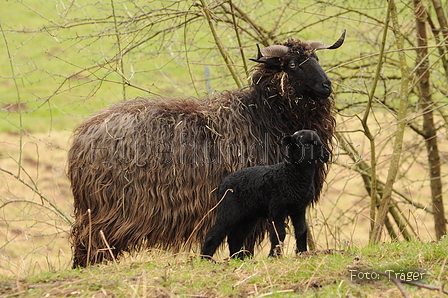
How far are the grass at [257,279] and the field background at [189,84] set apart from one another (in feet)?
1.86

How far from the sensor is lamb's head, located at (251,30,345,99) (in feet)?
18.0

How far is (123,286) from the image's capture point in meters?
3.37

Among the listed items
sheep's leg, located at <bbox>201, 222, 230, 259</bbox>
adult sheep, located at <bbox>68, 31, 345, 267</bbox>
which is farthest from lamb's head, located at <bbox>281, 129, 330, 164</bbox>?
adult sheep, located at <bbox>68, 31, 345, 267</bbox>

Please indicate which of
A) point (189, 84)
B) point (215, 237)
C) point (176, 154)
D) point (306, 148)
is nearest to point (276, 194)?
point (306, 148)

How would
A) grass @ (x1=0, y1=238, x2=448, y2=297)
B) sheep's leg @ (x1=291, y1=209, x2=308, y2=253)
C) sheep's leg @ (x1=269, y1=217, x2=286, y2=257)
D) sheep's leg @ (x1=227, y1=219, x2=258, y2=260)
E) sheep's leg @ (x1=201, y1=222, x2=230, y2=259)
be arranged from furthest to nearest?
1. sheep's leg @ (x1=227, y1=219, x2=258, y2=260)
2. sheep's leg @ (x1=201, y1=222, x2=230, y2=259)
3. sheep's leg @ (x1=291, y1=209, x2=308, y2=253)
4. sheep's leg @ (x1=269, y1=217, x2=286, y2=257)
5. grass @ (x1=0, y1=238, x2=448, y2=297)

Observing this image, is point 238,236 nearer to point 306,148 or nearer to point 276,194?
point 276,194

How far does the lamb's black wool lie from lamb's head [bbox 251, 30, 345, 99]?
1.26 meters

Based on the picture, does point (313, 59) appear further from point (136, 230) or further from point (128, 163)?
point (136, 230)

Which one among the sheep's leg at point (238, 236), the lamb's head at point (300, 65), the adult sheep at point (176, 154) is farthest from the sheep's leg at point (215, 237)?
the lamb's head at point (300, 65)

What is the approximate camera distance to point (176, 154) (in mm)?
5559

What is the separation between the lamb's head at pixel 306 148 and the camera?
426 centimetres

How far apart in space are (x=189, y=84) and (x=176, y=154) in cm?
278

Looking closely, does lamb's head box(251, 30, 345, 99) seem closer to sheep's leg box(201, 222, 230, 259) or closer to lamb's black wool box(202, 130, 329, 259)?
lamb's black wool box(202, 130, 329, 259)

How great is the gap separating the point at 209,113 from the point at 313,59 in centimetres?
123
